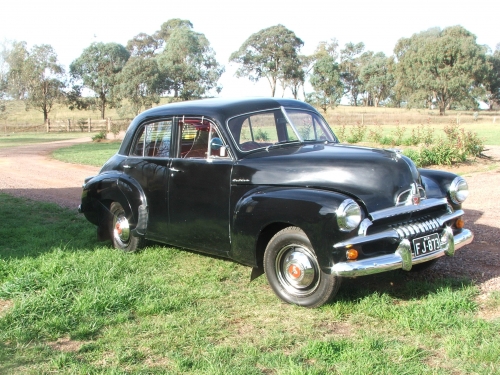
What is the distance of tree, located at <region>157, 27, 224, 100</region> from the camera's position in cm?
4669

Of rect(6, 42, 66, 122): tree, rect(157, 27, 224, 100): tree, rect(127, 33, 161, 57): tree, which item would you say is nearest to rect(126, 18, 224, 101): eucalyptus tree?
rect(157, 27, 224, 100): tree

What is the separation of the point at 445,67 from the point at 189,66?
3086 cm

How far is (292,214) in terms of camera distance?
14.3ft

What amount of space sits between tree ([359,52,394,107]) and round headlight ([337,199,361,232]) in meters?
73.2

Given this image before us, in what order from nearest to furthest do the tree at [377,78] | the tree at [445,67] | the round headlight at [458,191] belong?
1. the round headlight at [458,191]
2. the tree at [445,67]
3. the tree at [377,78]

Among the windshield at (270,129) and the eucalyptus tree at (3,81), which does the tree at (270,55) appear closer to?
the eucalyptus tree at (3,81)

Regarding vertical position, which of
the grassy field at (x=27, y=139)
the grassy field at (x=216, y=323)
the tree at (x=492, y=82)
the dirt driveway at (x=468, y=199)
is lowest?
the grassy field at (x=216, y=323)

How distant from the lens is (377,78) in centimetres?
7600

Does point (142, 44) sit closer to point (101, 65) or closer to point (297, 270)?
point (101, 65)

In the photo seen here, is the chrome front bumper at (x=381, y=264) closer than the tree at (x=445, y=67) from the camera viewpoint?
Yes

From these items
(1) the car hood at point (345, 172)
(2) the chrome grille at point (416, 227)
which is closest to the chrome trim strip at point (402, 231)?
(2) the chrome grille at point (416, 227)

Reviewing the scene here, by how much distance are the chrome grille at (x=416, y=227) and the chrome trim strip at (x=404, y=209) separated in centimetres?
12

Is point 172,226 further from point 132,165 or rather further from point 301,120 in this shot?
point 301,120

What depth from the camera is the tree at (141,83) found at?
4438 cm
